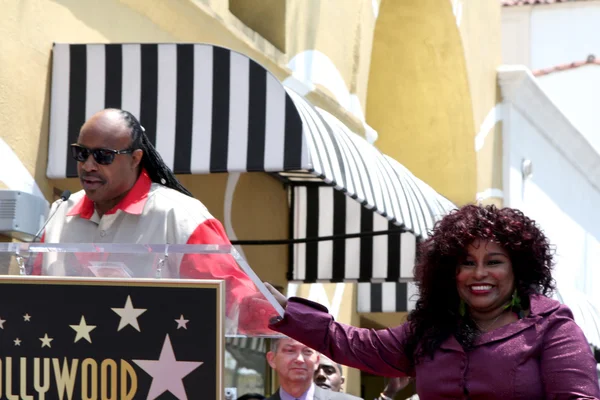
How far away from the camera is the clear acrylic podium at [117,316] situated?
3.59 meters

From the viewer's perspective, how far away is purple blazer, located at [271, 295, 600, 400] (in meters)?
3.99

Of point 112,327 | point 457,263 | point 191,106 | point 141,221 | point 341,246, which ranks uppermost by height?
point 191,106

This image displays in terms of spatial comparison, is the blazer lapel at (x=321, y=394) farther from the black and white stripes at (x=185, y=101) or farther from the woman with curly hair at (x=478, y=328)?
the woman with curly hair at (x=478, y=328)

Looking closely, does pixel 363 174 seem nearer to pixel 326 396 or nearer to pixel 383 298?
pixel 326 396

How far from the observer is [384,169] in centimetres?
938

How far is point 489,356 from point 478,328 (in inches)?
5.7

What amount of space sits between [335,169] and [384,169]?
1.52 meters

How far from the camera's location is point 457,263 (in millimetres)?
4293

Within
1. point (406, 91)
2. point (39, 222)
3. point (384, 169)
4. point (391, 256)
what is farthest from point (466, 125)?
point (39, 222)

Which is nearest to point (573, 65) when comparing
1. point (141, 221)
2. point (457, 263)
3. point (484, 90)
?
point (484, 90)

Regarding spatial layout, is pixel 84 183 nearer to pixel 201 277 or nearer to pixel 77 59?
pixel 201 277

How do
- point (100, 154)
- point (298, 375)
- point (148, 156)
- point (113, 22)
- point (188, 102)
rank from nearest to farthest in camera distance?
1. point (100, 154)
2. point (148, 156)
3. point (298, 375)
4. point (188, 102)
5. point (113, 22)

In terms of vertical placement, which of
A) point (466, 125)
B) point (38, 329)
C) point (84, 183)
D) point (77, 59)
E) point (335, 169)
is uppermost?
point (466, 125)

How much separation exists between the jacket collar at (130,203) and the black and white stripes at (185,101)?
2438 mm
